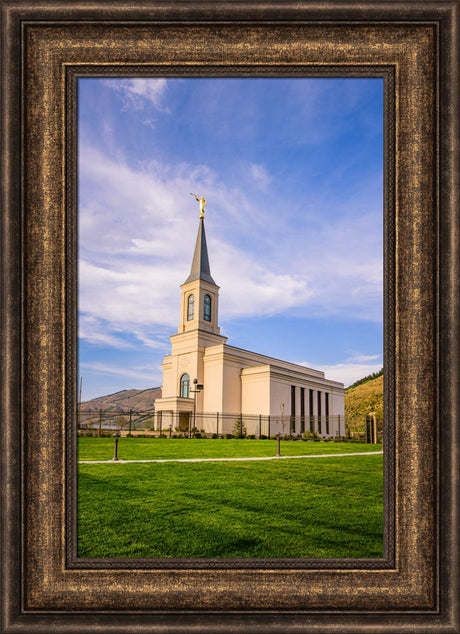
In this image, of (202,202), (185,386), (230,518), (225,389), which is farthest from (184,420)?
(202,202)

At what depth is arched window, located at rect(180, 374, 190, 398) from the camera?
97.8 ft

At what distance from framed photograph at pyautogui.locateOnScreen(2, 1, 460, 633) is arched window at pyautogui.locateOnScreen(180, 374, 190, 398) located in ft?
89.5

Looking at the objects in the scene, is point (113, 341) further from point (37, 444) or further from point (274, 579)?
point (274, 579)

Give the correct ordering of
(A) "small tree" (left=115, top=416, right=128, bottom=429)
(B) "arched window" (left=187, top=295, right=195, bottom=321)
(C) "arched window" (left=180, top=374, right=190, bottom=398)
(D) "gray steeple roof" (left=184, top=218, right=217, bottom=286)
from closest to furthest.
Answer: (D) "gray steeple roof" (left=184, top=218, right=217, bottom=286) < (A) "small tree" (left=115, top=416, right=128, bottom=429) < (C) "arched window" (left=180, top=374, right=190, bottom=398) < (B) "arched window" (left=187, top=295, right=195, bottom=321)

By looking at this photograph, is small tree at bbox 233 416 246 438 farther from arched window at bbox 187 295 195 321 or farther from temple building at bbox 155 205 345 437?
arched window at bbox 187 295 195 321

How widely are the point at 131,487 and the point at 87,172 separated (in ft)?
14.6

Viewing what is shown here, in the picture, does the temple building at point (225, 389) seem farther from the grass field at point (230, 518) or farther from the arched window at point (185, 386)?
the grass field at point (230, 518)

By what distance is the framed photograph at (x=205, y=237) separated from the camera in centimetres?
220

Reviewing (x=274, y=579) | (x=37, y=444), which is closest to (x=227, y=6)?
(x=37, y=444)

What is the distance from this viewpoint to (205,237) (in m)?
2.55

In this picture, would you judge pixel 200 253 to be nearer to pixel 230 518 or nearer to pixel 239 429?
pixel 230 518

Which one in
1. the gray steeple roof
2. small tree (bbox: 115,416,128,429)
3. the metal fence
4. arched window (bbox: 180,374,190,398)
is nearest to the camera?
the gray steeple roof

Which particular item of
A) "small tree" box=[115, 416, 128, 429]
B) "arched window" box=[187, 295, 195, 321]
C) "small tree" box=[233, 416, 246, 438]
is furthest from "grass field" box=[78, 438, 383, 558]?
"arched window" box=[187, 295, 195, 321]

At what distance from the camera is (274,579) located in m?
2.20
